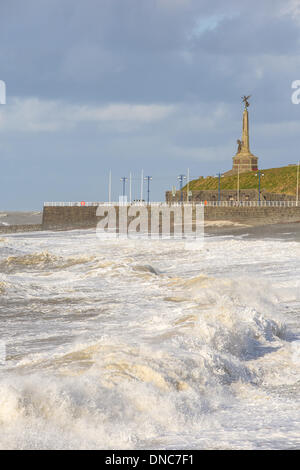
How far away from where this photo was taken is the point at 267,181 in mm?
110188

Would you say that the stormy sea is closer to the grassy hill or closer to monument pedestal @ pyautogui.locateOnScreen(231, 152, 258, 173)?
the grassy hill

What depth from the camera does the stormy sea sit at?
175 inches

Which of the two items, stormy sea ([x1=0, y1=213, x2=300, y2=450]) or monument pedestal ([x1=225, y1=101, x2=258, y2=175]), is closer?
stormy sea ([x1=0, y1=213, x2=300, y2=450])

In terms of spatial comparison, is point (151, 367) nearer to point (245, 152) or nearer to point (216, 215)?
point (216, 215)

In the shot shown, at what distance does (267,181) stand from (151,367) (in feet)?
353

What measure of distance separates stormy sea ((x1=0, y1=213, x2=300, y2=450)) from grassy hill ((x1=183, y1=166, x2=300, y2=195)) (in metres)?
86.3

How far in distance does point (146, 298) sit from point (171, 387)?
291 inches

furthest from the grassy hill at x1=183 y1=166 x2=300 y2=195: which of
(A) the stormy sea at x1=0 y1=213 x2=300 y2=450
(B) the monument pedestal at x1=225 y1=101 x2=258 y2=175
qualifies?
(A) the stormy sea at x1=0 y1=213 x2=300 y2=450

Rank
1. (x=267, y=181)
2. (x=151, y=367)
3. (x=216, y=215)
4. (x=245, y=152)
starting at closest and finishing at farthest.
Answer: (x=151, y=367)
(x=216, y=215)
(x=245, y=152)
(x=267, y=181)

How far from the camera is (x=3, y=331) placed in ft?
30.2

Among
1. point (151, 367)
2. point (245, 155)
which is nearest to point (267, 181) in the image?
point (245, 155)

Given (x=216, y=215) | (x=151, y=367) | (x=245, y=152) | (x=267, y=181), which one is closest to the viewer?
(x=151, y=367)

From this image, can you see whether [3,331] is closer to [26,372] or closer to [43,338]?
[43,338]

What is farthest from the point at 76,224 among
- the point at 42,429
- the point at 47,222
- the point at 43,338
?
the point at 42,429
